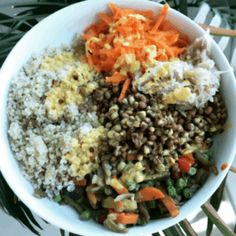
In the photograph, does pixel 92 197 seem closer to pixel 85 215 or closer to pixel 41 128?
pixel 85 215

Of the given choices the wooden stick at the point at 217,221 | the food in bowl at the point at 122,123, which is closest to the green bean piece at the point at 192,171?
the food in bowl at the point at 122,123

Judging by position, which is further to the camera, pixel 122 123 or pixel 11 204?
pixel 11 204

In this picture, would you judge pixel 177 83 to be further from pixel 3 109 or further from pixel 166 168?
pixel 3 109

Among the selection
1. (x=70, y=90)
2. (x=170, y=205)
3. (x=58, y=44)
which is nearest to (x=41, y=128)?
(x=70, y=90)

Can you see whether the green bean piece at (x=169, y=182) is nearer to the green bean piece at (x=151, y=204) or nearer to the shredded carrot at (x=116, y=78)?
the green bean piece at (x=151, y=204)

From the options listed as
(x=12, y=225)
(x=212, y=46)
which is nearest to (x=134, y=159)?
(x=212, y=46)

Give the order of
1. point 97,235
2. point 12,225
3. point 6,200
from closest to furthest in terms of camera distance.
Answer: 1. point 97,235
2. point 6,200
3. point 12,225

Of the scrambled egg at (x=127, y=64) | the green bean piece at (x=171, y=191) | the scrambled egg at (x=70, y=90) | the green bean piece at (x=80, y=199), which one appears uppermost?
the scrambled egg at (x=127, y=64)
